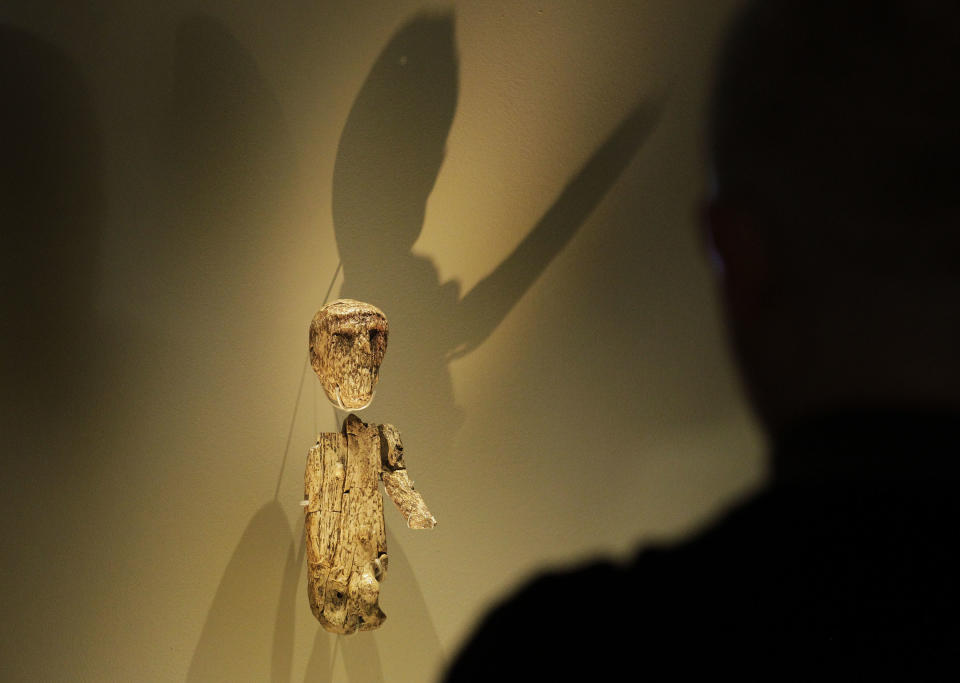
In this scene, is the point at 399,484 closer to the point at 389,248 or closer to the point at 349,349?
the point at 349,349

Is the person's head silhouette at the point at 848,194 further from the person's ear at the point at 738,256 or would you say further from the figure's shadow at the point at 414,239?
the figure's shadow at the point at 414,239

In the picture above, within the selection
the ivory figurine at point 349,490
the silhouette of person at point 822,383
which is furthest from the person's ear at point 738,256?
the ivory figurine at point 349,490

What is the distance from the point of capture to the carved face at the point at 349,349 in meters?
1.56

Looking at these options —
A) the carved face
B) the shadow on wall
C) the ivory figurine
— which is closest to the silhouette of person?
the shadow on wall

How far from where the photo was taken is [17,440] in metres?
1.79

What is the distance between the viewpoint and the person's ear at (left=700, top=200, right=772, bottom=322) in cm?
194

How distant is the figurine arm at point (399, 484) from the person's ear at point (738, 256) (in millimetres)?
1014

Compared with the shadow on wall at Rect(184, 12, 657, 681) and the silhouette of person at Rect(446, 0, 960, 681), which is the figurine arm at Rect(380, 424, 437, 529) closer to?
the shadow on wall at Rect(184, 12, 657, 681)

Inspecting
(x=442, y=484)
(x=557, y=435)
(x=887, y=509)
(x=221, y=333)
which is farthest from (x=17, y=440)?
(x=887, y=509)

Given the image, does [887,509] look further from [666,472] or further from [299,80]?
[299,80]

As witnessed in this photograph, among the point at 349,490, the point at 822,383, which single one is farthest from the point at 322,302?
the point at 822,383

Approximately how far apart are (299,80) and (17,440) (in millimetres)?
1166

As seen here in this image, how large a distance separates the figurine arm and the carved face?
0.40 feet

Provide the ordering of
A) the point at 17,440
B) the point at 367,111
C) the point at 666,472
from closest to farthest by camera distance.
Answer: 1. the point at 17,440
2. the point at 367,111
3. the point at 666,472
